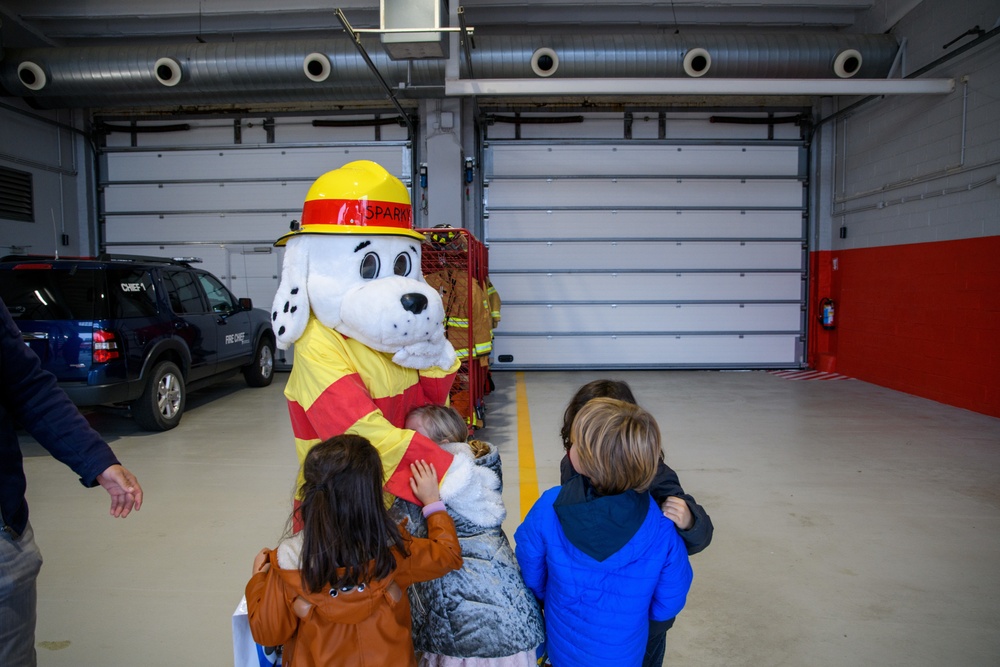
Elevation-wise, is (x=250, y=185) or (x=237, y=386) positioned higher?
(x=250, y=185)

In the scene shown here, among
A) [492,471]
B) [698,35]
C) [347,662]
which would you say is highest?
[698,35]

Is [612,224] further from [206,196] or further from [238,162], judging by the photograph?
[206,196]

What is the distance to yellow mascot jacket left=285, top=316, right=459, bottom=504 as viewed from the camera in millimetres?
1741

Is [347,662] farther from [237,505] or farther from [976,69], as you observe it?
[976,69]

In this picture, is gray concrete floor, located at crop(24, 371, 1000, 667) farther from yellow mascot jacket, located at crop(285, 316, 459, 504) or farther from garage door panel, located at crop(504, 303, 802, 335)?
garage door panel, located at crop(504, 303, 802, 335)

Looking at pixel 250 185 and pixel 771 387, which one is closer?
pixel 771 387

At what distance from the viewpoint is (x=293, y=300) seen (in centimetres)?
194

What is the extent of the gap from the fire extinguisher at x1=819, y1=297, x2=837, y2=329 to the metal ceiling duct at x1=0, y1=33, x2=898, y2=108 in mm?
3481

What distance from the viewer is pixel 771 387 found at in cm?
916

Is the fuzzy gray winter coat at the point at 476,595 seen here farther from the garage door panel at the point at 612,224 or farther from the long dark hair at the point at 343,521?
the garage door panel at the point at 612,224

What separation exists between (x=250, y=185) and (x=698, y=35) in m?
7.20

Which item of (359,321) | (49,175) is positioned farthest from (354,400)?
(49,175)

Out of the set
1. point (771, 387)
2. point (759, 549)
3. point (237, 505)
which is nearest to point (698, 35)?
point (771, 387)

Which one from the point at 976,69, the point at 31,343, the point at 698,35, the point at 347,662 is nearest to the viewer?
the point at 347,662
